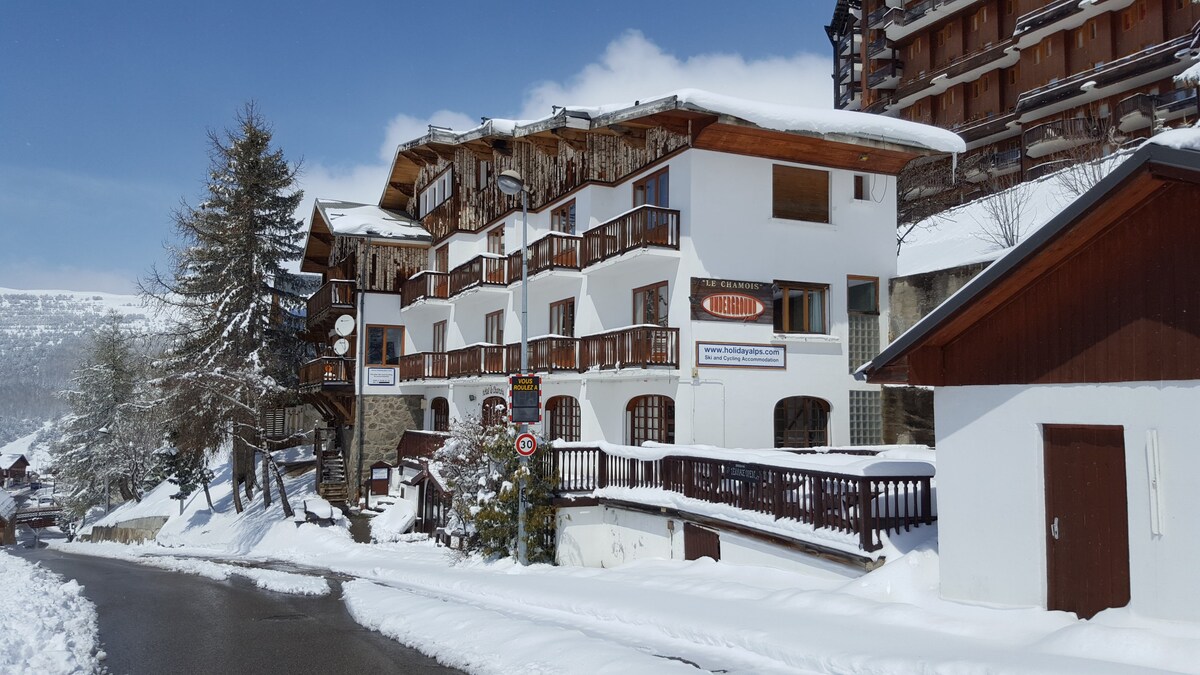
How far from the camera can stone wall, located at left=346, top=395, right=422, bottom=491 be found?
3622 centimetres

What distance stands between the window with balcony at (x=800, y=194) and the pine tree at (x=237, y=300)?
2274 cm

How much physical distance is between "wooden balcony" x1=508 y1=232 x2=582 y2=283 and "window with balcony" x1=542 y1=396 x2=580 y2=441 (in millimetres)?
4476

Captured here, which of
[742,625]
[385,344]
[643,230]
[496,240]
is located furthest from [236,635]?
[385,344]

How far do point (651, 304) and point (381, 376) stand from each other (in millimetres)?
17661

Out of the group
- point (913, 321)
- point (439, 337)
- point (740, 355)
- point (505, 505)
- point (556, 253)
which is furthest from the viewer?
point (439, 337)

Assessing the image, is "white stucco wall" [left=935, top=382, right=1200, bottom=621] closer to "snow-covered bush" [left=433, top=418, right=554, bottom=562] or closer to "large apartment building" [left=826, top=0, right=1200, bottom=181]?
"snow-covered bush" [left=433, top=418, right=554, bottom=562]

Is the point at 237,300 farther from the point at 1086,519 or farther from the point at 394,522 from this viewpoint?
the point at 1086,519

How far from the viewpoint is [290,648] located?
10.5m

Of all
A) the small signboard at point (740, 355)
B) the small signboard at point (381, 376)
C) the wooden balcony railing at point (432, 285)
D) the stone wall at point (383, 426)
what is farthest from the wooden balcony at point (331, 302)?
→ the small signboard at point (740, 355)

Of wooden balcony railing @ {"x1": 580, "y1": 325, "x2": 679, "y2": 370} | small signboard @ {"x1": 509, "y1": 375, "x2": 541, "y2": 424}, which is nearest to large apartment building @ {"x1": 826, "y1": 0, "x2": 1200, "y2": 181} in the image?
wooden balcony railing @ {"x1": 580, "y1": 325, "x2": 679, "y2": 370}

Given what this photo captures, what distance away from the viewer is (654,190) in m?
23.6

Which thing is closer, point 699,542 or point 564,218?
point 699,542

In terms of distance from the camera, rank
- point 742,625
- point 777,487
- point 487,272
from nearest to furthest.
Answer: point 742,625, point 777,487, point 487,272

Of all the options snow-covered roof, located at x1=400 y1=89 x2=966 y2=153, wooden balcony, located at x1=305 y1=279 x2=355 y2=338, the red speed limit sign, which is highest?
snow-covered roof, located at x1=400 y1=89 x2=966 y2=153
